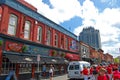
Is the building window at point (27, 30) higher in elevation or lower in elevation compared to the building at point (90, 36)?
lower

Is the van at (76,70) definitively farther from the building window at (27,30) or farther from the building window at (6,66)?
the building window at (6,66)

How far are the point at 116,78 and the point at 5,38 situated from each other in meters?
13.2

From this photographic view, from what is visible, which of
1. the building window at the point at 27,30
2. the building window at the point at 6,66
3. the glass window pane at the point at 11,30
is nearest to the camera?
the building window at the point at 6,66

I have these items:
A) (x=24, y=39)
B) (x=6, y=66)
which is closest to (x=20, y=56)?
(x=6, y=66)

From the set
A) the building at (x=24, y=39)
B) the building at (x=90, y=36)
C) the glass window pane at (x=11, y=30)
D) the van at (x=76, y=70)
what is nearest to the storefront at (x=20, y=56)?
the building at (x=24, y=39)

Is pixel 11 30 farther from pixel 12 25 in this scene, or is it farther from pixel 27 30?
pixel 27 30

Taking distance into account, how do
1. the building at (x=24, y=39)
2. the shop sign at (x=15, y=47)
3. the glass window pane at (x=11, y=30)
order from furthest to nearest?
the glass window pane at (x=11, y=30) < the shop sign at (x=15, y=47) < the building at (x=24, y=39)

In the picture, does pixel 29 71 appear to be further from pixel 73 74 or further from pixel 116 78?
pixel 116 78

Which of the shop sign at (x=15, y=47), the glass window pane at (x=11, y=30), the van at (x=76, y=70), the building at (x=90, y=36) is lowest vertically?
the van at (x=76, y=70)

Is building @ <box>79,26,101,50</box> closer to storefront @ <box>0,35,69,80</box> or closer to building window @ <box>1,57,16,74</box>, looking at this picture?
storefront @ <box>0,35,69,80</box>

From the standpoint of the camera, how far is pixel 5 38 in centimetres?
1784

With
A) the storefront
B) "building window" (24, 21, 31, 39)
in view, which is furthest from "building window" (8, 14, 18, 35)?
"building window" (24, 21, 31, 39)

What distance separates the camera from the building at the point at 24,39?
17.8 metres

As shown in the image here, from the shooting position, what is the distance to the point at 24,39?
2112 centimetres
